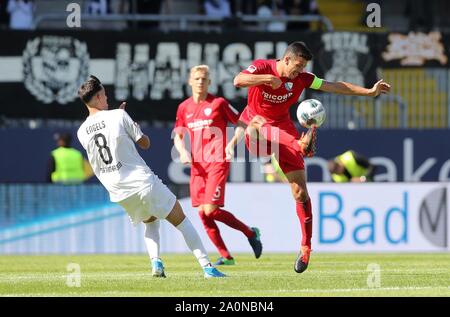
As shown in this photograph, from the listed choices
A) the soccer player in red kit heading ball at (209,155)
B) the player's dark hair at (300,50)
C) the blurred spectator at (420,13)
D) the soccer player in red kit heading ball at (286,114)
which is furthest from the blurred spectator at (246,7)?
the player's dark hair at (300,50)

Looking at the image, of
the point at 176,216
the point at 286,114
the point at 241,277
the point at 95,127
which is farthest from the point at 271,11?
the point at 95,127

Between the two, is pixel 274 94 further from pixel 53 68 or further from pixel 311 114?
pixel 53 68

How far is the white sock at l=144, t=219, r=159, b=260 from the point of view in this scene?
1282cm

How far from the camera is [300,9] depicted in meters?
24.5

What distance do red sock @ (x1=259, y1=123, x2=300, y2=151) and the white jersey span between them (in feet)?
6.08

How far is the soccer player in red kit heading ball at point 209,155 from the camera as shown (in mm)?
15898

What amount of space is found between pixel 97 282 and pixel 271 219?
7407 millimetres

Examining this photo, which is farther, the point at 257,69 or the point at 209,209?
the point at 209,209

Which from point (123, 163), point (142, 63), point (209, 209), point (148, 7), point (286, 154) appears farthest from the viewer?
point (148, 7)

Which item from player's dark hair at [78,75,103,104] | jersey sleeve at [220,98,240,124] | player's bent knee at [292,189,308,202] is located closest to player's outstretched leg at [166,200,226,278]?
player's dark hair at [78,75,103,104]

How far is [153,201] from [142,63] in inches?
420

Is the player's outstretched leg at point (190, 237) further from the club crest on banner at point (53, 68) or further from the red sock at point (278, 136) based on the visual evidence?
the club crest on banner at point (53, 68)

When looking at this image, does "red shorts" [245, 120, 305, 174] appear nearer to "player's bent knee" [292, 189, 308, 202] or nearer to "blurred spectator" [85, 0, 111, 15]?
"player's bent knee" [292, 189, 308, 202]

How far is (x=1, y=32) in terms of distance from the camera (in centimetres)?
2275
